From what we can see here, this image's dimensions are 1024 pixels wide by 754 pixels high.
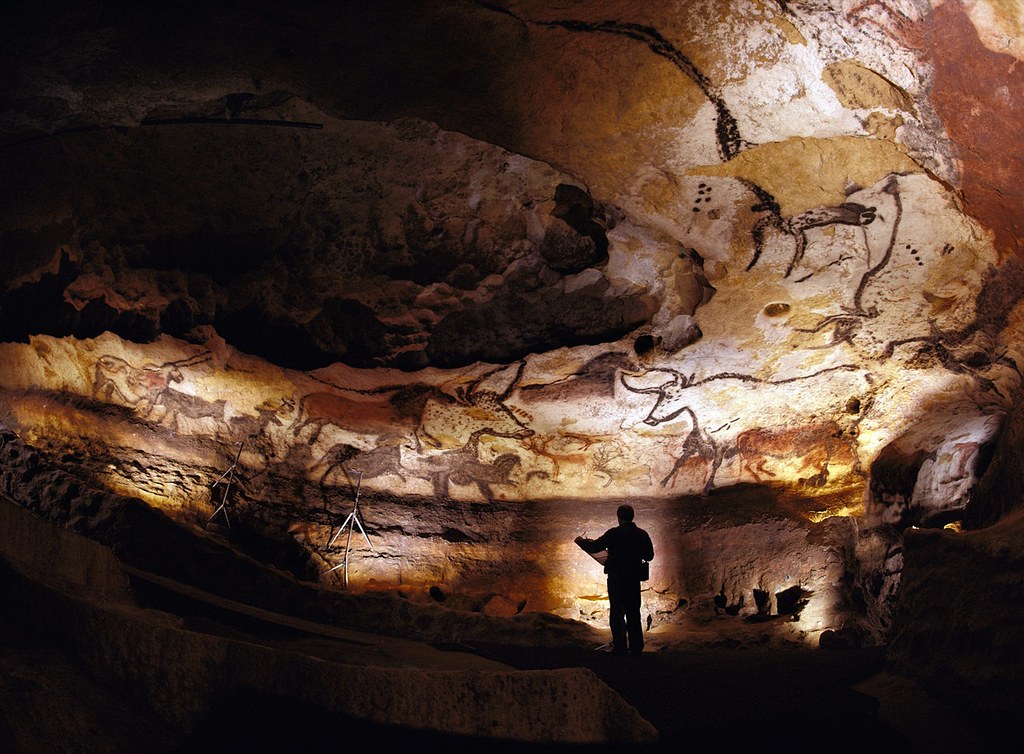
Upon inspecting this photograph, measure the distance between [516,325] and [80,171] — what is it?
2737mm

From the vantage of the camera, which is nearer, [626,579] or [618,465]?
[626,579]

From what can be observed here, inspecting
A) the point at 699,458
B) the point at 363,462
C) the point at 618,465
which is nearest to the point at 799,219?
the point at 699,458

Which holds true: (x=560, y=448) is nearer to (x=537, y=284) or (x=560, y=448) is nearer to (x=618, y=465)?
(x=618, y=465)

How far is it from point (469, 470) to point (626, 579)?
2.07m

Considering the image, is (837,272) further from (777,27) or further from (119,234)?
(119,234)

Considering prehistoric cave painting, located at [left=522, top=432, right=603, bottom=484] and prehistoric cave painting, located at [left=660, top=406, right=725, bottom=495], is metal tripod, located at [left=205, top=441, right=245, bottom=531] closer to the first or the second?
prehistoric cave painting, located at [left=522, top=432, right=603, bottom=484]

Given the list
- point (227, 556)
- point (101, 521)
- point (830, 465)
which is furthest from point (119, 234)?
point (830, 465)

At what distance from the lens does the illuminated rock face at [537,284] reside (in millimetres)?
2926

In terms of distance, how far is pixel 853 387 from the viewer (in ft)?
15.9

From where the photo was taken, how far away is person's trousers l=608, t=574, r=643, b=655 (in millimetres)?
3838

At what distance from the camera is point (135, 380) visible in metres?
5.08

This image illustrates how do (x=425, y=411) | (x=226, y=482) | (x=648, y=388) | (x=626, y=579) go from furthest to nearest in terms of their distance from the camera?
(x=226, y=482) → (x=425, y=411) → (x=648, y=388) → (x=626, y=579)

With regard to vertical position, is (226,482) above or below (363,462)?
below

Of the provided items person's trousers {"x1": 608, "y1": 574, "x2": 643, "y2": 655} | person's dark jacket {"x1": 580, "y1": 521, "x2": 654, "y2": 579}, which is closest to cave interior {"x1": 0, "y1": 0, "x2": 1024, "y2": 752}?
person's trousers {"x1": 608, "y1": 574, "x2": 643, "y2": 655}
